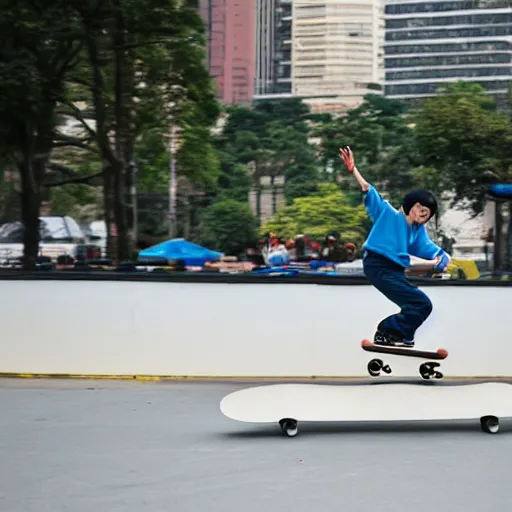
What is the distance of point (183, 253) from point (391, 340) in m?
3.52

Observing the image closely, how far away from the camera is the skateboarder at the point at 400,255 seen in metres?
9.51

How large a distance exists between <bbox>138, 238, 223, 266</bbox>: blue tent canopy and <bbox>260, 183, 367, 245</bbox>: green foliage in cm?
63

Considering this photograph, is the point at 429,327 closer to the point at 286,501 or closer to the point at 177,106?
the point at 177,106

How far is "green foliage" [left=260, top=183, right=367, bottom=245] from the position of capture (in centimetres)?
1234

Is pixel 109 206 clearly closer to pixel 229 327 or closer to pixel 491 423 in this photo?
pixel 229 327

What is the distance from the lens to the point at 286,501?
676 centimetres

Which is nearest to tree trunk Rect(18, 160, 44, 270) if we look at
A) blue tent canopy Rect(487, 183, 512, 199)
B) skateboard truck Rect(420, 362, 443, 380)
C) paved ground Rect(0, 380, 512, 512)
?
paved ground Rect(0, 380, 512, 512)

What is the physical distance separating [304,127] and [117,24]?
2.25m

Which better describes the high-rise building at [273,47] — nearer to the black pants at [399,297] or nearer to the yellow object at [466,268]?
the yellow object at [466,268]

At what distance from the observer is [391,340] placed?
9.45m

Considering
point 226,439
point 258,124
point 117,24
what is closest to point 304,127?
point 258,124

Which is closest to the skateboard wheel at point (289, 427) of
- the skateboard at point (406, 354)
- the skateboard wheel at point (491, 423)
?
the skateboard at point (406, 354)

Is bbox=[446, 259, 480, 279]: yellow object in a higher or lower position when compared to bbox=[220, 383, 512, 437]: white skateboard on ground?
higher

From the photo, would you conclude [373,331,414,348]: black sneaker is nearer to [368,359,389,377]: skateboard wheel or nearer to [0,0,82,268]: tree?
[368,359,389,377]: skateboard wheel
